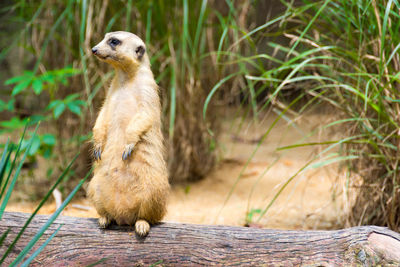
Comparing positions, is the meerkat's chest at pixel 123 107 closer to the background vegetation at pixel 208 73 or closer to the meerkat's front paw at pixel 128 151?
the meerkat's front paw at pixel 128 151

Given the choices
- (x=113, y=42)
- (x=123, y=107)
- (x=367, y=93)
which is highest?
(x=113, y=42)

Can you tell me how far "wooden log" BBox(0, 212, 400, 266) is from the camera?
2.00 m

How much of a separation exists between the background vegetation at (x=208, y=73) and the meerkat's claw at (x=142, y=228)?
1.20 m

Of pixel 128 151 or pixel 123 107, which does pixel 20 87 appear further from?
pixel 128 151

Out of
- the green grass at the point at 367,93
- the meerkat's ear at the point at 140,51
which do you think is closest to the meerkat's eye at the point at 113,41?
the meerkat's ear at the point at 140,51

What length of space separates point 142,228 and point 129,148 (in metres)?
0.37

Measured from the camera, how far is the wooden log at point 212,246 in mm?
1996

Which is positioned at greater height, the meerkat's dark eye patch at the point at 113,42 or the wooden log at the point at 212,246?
the meerkat's dark eye patch at the point at 113,42

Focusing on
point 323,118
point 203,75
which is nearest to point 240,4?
point 203,75

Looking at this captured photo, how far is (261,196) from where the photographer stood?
4074 mm

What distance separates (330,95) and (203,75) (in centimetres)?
160

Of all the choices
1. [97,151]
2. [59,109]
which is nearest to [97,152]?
[97,151]

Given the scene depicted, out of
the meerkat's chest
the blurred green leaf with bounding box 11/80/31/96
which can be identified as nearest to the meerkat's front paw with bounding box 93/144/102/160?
the meerkat's chest

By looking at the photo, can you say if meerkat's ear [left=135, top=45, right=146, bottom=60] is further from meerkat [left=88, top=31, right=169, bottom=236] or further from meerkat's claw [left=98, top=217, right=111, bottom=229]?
meerkat's claw [left=98, top=217, right=111, bottom=229]
